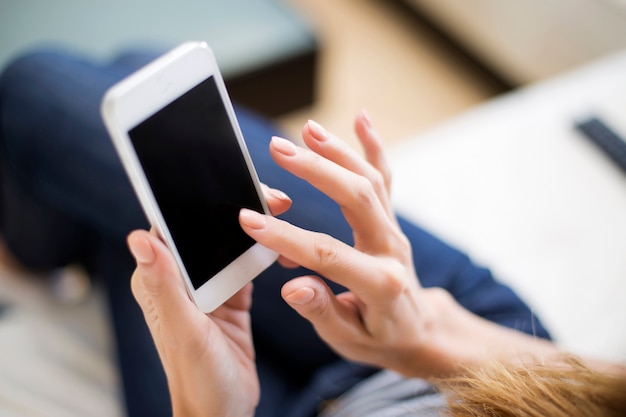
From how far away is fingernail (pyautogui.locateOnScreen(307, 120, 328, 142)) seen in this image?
430mm

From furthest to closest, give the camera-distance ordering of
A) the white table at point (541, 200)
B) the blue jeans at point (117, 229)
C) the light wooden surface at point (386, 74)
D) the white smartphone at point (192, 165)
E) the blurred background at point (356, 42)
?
the light wooden surface at point (386, 74)
the blurred background at point (356, 42)
the white table at point (541, 200)
the blue jeans at point (117, 229)
the white smartphone at point (192, 165)

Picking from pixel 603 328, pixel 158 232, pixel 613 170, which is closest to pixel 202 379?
pixel 158 232

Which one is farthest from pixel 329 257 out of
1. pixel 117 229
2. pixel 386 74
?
pixel 386 74

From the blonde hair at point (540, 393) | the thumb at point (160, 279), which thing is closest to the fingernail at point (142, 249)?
the thumb at point (160, 279)

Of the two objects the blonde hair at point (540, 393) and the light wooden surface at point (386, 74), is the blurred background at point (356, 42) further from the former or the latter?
the blonde hair at point (540, 393)

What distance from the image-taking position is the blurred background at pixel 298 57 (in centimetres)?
70

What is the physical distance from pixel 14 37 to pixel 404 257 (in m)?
1.00

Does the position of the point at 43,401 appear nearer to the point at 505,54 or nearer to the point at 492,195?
the point at 492,195

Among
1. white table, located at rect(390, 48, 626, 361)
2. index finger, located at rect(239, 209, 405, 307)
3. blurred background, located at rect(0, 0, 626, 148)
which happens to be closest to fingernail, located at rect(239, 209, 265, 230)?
index finger, located at rect(239, 209, 405, 307)

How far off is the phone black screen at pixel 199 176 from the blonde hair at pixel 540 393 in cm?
22

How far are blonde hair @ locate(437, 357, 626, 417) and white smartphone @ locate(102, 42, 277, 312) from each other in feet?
0.64

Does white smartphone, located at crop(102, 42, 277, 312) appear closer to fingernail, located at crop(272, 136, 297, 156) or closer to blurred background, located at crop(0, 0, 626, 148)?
fingernail, located at crop(272, 136, 297, 156)

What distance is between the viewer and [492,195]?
903 mm

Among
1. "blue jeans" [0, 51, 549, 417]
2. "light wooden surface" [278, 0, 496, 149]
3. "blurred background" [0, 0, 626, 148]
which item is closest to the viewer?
"blue jeans" [0, 51, 549, 417]
